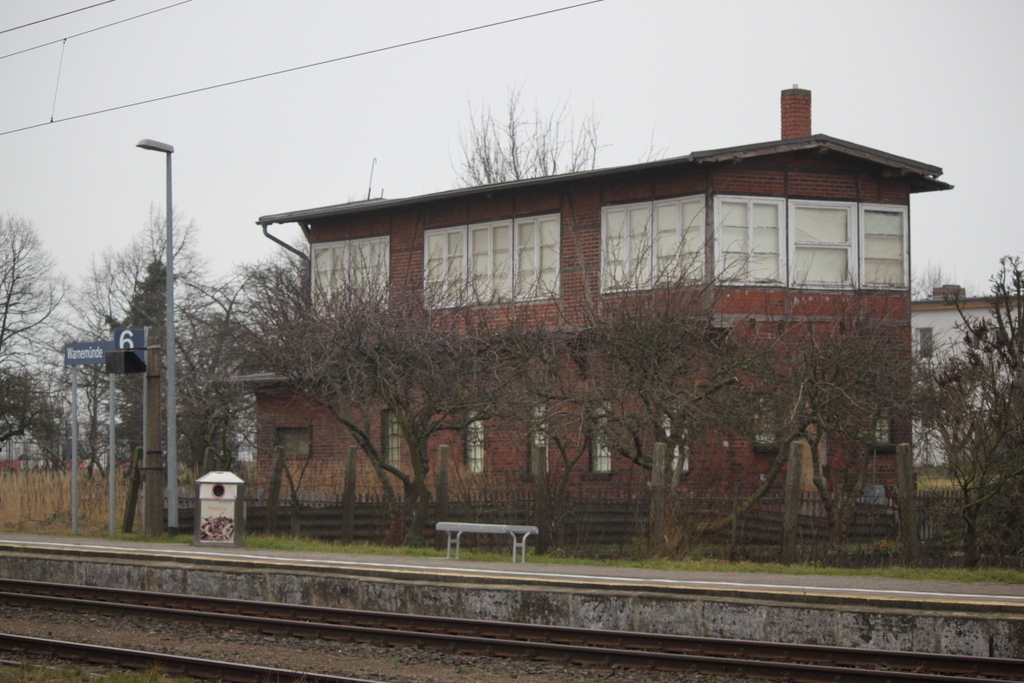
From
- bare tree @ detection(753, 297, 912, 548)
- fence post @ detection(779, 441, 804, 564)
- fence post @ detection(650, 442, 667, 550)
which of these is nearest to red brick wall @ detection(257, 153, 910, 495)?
bare tree @ detection(753, 297, 912, 548)

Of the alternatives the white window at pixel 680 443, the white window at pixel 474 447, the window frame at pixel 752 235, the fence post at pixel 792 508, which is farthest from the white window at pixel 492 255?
the fence post at pixel 792 508

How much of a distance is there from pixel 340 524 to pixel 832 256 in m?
10.7

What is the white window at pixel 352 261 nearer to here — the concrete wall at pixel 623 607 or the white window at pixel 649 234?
the white window at pixel 649 234

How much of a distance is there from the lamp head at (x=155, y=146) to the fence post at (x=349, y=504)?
5.93 metres

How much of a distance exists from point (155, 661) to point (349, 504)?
28.3 feet

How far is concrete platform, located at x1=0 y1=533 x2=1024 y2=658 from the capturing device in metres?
10.2

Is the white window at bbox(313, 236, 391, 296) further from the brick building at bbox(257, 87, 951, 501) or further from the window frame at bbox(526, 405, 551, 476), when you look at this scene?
the window frame at bbox(526, 405, 551, 476)

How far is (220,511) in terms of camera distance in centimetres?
1723

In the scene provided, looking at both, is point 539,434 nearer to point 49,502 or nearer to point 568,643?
point 568,643

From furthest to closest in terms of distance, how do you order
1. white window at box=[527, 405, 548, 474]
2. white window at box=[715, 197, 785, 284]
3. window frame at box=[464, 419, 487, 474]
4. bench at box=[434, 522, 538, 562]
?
white window at box=[715, 197, 785, 284] < window frame at box=[464, 419, 487, 474] < white window at box=[527, 405, 548, 474] < bench at box=[434, 522, 538, 562]

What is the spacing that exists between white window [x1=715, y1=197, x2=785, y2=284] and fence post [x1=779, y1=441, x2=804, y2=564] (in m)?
6.86

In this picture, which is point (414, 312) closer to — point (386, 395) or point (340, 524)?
point (386, 395)

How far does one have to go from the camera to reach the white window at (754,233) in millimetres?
21188

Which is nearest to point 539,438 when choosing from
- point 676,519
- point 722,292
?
point 676,519
